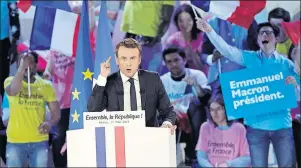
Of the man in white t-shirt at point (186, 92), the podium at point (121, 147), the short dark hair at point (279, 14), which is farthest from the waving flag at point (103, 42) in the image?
the podium at point (121, 147)

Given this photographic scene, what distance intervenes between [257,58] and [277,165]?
1.30 m

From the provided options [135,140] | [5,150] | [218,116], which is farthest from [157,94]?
[5,150]

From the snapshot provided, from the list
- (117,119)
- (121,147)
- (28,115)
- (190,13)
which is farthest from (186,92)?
(121,147)

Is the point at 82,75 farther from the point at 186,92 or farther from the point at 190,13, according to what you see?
the point at 190,13

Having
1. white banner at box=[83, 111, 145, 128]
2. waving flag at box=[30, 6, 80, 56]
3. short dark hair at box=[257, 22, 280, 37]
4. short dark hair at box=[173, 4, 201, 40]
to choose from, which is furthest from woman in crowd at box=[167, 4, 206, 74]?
white banner at box=[83, 111, 145, 128]

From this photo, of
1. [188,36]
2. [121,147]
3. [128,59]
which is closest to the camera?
[121,147]

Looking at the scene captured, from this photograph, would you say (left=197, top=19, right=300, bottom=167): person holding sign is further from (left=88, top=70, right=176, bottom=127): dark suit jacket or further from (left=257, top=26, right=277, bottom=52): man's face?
(left=88, top=70, right=176, bottom=127): dark suit jacket

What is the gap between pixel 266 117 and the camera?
18.8ft

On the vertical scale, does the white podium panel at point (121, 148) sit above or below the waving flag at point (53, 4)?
below

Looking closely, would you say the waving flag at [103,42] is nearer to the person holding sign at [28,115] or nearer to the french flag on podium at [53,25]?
the french flag on podium at [53,25]

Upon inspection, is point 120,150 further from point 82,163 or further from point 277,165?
point 277,165

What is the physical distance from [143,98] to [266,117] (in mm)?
3198

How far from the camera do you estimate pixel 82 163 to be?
2336mm

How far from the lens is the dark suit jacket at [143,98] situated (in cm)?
284
